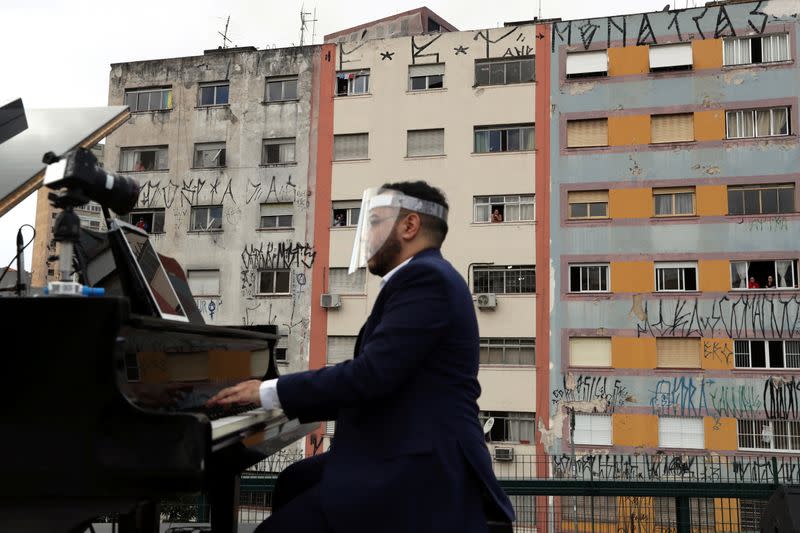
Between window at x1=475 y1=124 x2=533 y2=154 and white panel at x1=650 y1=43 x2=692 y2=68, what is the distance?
447 cm

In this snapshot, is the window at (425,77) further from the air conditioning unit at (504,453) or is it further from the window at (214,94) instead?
the air conditioning unit at (504,453)

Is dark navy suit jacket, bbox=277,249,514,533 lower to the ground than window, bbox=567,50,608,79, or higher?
lower

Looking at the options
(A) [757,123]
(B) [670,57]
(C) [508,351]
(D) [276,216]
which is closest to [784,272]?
(A) [757,123]

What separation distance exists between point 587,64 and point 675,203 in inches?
215

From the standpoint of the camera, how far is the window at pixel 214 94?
A: 94.4 ft

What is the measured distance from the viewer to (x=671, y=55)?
24.6m

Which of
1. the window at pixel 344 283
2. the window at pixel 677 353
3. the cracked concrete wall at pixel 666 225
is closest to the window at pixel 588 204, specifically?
the cracked concrete wall at pixel 666 225

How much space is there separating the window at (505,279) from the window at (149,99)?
13743mm

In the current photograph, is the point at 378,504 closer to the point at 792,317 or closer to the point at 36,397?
the point at 36,397

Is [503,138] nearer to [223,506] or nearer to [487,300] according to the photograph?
[487,300]

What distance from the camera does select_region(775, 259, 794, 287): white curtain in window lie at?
2285 centimetres

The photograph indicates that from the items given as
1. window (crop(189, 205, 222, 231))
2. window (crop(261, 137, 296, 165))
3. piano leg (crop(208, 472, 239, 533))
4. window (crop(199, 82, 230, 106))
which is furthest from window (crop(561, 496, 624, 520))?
window (crop(199, 82, 230, 106))

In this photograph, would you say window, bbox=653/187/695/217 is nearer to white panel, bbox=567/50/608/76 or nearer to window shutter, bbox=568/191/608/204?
window shutter, bbox=568/191/608/204

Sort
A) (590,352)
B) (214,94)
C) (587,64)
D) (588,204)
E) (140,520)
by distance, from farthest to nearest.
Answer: (214,94) < (587,64) < (588,204) < (590,352) < (140,520)
